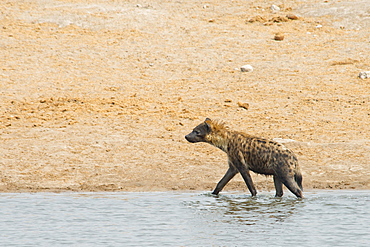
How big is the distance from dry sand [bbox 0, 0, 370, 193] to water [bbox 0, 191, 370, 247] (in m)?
1.25

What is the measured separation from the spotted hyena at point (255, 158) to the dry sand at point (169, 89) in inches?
48.0

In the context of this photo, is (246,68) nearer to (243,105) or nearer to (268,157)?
(243,105)

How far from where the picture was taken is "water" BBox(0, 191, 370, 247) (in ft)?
26.9

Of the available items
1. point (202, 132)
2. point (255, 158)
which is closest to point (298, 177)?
point (255, 158)

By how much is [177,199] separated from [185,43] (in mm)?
12045

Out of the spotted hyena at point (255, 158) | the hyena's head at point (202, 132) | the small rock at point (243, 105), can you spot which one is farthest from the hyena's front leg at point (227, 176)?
the small rock at point (243, 105)

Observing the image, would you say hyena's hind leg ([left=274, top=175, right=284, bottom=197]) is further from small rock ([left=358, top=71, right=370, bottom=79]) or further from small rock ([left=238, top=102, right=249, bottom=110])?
small rock ([left=358, top=71, right=370, bottom=79])

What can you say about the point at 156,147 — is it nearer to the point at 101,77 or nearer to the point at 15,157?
the point at 15,157

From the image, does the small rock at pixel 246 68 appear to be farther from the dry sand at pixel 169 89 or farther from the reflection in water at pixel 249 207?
the reflection in water at pixel 249 207

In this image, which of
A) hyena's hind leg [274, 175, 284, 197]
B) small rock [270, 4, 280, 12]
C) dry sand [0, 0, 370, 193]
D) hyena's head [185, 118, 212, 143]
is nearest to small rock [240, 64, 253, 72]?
dry sand [0, 0, 370, 193]

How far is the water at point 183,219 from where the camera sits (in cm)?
820

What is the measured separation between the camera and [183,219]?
9500 millimetres

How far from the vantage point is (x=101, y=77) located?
1945cm

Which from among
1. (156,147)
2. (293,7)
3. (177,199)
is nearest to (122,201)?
(177,199)
